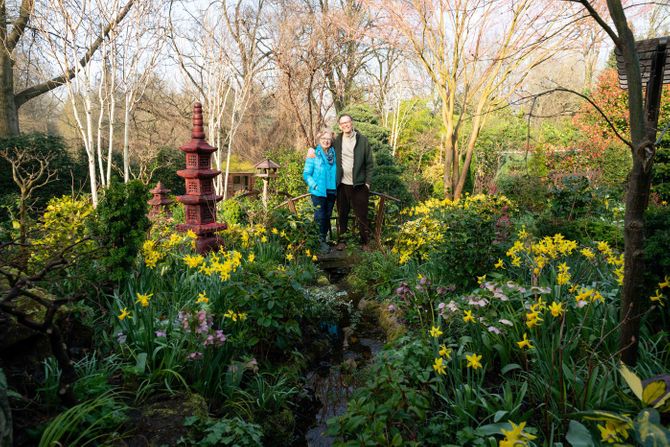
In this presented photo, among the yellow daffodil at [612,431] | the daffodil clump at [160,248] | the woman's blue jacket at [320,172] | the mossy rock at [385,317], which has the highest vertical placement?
the woman's blue jacket at [320,172]

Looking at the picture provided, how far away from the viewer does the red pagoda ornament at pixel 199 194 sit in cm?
520

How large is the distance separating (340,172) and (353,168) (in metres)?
0.21

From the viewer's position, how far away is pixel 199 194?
17.4 feet

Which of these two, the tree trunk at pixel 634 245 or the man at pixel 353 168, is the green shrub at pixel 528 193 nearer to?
the man at pixel 353 168

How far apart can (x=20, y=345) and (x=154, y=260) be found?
1.09 m

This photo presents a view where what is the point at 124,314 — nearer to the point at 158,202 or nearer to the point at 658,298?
the point at 658,298

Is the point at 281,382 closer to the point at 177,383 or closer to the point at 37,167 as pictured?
the point at 177,383

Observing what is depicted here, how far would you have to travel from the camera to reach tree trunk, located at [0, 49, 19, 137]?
11412 mm

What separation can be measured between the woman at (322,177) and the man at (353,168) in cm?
11

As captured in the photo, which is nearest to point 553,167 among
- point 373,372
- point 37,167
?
point 373,372

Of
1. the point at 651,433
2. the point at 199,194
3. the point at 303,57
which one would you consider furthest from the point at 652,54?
the point at 303,57

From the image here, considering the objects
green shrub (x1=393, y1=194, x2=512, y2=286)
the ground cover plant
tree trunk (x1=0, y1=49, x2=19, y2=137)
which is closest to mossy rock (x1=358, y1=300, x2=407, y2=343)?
green shrub (x1=393, y1=194, x2=512, y2=286)

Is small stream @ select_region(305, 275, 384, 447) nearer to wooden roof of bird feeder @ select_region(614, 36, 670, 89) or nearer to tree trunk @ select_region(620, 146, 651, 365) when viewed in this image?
tree trunk @ select_region(620, 146, 651, 365)

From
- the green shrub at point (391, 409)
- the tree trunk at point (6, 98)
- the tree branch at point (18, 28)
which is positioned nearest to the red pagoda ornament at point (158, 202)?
the tree branch at point (18, 28)
